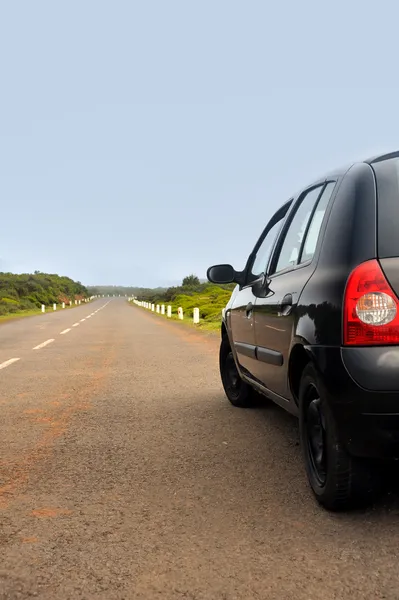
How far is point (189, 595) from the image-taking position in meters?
2.07

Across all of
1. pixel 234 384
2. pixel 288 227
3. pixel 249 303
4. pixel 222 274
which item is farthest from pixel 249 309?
pixel 234 384

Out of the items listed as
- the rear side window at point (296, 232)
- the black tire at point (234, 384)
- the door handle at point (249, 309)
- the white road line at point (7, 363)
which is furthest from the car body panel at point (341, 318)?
the white road line at point (7, 363)

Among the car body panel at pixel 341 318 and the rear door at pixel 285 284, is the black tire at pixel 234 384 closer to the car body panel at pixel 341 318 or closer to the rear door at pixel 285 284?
the rear door at pixel 285 284

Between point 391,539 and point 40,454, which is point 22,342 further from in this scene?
point 391,539

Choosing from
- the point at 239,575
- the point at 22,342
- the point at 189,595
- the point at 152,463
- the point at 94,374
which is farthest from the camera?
the point at 22,342

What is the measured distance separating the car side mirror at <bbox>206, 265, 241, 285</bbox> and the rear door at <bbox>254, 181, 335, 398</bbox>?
92 cm

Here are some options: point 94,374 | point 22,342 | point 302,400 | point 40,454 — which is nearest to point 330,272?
point 302,400

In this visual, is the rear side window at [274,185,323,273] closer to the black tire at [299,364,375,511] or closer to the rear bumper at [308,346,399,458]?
the black tire at [299,364,375,511]

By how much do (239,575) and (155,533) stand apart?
54 centimetres

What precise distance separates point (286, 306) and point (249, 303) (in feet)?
3.54

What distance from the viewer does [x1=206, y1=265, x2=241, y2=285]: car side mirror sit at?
5000 mm

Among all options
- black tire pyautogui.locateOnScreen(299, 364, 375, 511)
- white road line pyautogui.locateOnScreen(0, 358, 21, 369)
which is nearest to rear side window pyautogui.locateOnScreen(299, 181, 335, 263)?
black tire pyautogui.locateOnScreen(299, 364, 375, 511)

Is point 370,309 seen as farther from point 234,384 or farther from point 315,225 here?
point 234,384

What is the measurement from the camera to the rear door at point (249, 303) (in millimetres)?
4301
